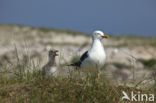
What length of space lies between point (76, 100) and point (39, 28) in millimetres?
50153

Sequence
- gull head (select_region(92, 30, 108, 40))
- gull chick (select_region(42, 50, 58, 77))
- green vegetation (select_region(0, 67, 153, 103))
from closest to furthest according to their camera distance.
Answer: green vegetation (select_region(0, 67, 153, 103)) < gull chick (select_region(42, 50, 58, 77)) < gull head (select_region(92, 30, 108, 40))

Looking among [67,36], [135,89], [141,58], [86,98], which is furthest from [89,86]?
[67,36]

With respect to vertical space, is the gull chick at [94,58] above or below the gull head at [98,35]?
below

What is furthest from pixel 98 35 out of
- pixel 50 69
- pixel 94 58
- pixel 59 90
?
pixel 59 90

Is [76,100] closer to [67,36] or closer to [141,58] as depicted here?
[141,58]

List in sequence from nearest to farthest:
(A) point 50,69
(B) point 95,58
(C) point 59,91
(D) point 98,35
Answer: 1. (C) point 59,91
2. (B) point 95,58
3. (A) point 50,69
4. (D) point 98,35

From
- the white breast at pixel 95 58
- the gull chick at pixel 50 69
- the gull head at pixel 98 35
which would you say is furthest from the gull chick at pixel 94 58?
the gull chick at pixel 50 69

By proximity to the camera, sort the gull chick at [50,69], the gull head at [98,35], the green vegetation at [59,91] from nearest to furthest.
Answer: the green vegetation at [59,91]
the gull chick at [50,69]
the gull head at [98,35]

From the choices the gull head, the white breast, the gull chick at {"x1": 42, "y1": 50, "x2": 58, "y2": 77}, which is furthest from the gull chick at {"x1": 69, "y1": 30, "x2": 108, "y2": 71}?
the gull chick at {"x1": 42, "y1": 50, "x2": 58, "y2": 77}

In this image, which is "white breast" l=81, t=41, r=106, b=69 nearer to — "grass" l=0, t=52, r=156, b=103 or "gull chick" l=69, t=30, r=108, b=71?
"gull chick" l=69, t=30, r=108, b=71

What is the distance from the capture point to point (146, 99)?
7.47 meters

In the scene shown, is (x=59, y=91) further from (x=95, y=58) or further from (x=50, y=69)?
(x=50, y=69)

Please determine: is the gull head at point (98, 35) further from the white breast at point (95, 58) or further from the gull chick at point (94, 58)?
the white breast at point (95, 58)

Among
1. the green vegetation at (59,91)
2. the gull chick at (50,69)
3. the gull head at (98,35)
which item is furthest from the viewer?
the gull head at (98,35)
